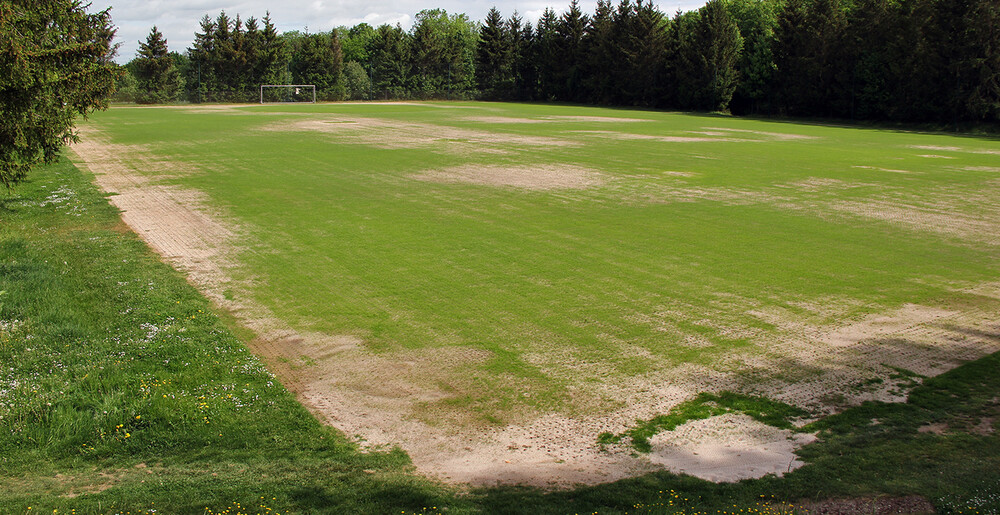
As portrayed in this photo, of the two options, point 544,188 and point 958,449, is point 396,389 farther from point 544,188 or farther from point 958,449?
point 544,188

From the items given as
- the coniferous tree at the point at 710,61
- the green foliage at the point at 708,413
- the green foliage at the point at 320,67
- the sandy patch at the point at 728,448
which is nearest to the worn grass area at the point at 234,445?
the sandy patch at the point at 728,448

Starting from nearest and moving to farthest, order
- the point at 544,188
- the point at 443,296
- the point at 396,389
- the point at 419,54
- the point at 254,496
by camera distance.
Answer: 1. the point at 254,496
2. the point at 396,389
3. the point at 443,296
4. the point at 544,188
5. the point at 419,54

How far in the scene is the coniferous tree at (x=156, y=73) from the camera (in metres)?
78.0

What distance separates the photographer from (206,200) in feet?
64.4

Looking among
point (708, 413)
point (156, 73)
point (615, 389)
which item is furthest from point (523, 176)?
point (156, 73)

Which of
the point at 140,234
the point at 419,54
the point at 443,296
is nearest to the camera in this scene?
the point at 443,296

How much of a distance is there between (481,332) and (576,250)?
476 cm

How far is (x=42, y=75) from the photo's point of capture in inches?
611

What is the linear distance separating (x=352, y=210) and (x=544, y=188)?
5955 millimetres

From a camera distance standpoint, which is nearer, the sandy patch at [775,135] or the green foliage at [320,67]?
the sandy patch at [775,135]

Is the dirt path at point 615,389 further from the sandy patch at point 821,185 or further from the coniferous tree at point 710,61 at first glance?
the coniferous tree at point 710,61

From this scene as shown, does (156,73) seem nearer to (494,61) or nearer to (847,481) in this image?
(494,61)

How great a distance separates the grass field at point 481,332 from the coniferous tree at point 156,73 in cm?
6199

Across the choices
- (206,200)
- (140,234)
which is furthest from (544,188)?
(140,234)
